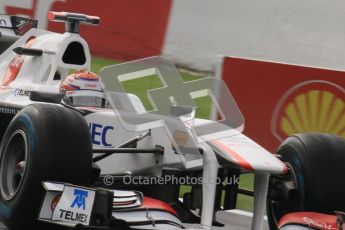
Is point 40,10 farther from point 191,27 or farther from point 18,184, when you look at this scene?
point 18,184

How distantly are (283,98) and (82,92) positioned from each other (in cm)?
317

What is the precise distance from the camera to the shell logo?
29.9ft

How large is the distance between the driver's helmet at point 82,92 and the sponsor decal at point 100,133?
0.43 metres

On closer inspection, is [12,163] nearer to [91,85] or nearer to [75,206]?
[75,206]

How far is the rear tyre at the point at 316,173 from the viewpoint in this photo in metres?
5.96

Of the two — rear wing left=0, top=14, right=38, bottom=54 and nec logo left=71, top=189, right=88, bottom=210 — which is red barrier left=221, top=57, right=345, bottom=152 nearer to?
rear wing left=0, top=14, right=38, bottom=54

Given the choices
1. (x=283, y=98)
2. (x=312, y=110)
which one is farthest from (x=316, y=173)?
(x=283, y=98)

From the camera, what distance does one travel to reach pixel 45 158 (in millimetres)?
5418

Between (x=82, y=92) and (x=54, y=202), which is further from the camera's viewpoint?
(x=82, y=92)

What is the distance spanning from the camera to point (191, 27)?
1458 cm

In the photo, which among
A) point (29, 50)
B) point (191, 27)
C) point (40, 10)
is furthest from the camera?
point (40, 10)

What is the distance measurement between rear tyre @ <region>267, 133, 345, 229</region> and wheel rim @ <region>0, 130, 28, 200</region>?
1.76 metres

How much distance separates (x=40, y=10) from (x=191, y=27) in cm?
286

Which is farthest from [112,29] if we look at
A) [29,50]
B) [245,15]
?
[29,50]
